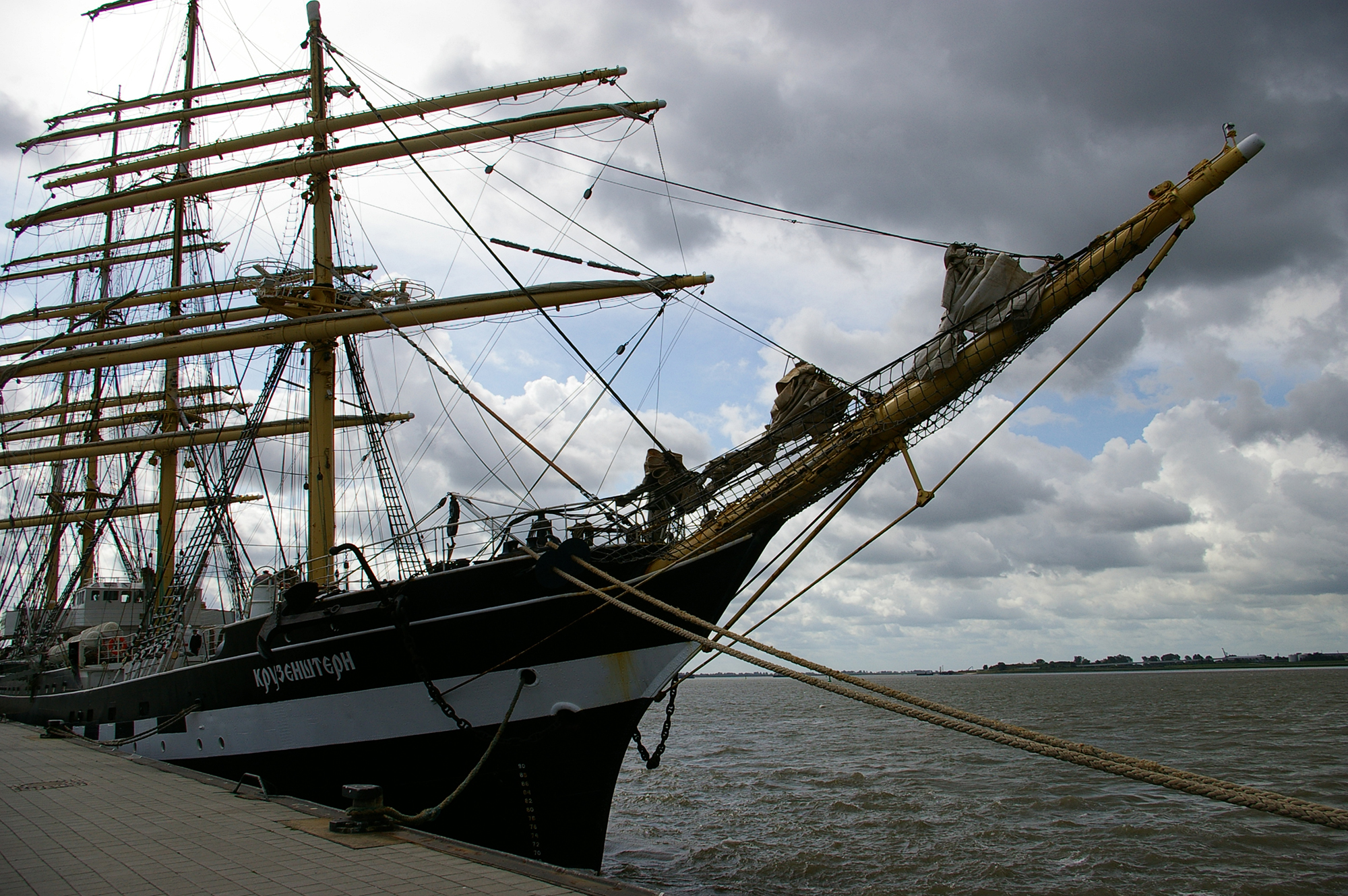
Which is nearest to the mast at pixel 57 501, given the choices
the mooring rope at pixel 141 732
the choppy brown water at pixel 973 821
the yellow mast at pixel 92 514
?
the yellow mast at pixel 92 514

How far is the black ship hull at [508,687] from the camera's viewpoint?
33.5 feet

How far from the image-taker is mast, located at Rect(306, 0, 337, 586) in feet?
55.6

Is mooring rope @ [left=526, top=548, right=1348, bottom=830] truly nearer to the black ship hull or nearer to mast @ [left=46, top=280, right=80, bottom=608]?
the black ship hull

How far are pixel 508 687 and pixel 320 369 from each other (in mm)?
10586

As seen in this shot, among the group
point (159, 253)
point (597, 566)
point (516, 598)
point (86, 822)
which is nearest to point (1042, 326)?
point (597, 566)

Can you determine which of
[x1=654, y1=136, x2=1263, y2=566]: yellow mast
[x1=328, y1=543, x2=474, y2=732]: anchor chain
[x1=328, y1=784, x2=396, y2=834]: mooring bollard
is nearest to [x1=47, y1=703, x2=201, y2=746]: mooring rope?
[x1=328, y1=543, x2=474, y2=732]: anchor chain

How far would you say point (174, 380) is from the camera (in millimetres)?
28375

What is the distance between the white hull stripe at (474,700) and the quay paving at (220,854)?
1.54 metres

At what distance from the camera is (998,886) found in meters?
10.8

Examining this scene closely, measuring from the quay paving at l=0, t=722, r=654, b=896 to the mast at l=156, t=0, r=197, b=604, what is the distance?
2026cm

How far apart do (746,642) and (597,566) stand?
134 inches

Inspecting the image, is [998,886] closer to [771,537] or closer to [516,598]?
[771,537]

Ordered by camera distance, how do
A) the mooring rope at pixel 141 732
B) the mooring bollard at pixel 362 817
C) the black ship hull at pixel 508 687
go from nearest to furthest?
1. the mooring bollard at pixel 362 817
2. the black ship hull at pixel 508 687
3. the mooring rope at pixel 141 732

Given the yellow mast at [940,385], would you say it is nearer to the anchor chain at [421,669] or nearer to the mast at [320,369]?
the anchor chain at [421,669]
